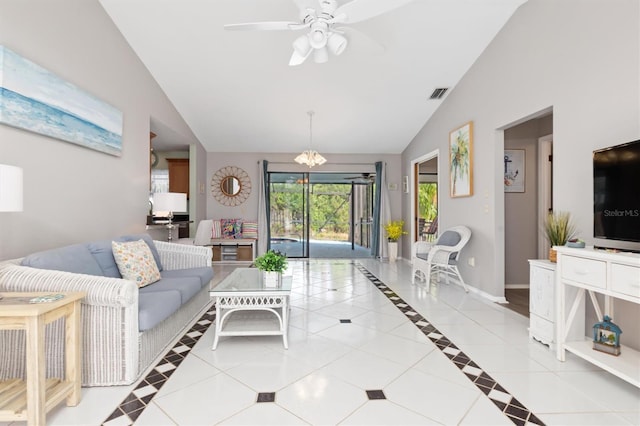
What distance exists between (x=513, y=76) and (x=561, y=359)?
2899 millimetres

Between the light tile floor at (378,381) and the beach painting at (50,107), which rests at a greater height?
the beach painting at (50,107)

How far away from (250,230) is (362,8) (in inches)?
215

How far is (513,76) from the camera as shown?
3.48 meters

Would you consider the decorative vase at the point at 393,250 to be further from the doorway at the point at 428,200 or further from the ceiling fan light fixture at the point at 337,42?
the ceiling fan light fixture at the point at 337,42

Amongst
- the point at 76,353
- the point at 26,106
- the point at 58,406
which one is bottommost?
the point at 58,406

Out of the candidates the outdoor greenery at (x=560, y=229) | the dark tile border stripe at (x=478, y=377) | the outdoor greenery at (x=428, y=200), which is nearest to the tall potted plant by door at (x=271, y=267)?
the dark tile border stripe at (x=478, y=377)

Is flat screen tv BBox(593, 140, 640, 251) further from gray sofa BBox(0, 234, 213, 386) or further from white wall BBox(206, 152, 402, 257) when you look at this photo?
white wall BBox(206, 152, 402, 257)

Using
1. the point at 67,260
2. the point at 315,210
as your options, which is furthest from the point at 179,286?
the point at 315,210

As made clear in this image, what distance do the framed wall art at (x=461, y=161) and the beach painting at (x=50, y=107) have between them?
4.48 metres

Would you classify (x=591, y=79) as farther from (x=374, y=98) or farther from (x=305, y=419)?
(x=305, y=419)

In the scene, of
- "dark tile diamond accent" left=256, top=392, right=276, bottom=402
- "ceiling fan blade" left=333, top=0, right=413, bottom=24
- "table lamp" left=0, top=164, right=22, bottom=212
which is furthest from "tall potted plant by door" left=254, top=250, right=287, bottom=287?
"ceiling fan blade" left=333, top=0, right=413, bottom=24

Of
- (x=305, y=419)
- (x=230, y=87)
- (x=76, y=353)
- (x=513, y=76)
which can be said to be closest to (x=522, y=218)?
(x=513, y=76)

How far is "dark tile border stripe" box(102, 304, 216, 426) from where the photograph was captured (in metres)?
1.68

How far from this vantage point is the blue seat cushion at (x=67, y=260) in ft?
6.90
